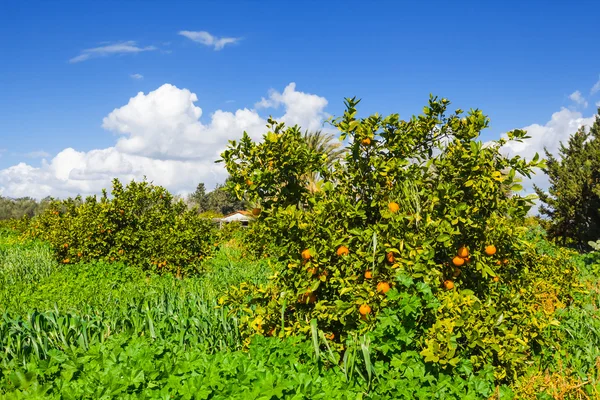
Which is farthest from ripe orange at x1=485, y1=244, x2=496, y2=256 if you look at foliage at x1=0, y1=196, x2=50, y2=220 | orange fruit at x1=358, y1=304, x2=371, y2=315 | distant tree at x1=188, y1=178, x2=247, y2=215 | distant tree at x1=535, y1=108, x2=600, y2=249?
foliage at x1=0, y1=196, x2=50, y2=220

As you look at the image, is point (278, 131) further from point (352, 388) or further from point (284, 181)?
point (352, 388)

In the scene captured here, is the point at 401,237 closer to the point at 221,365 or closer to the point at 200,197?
the point at 221,365

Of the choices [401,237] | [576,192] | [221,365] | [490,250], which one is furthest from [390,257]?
[576,192]

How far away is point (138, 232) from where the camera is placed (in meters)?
11.5

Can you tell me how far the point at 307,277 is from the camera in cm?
399

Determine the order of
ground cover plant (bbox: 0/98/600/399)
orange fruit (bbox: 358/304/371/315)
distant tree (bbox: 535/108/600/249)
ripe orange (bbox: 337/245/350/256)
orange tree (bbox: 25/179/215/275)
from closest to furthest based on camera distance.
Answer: ground cover plant (bbox: 0/98/600/399)
orange fruit (bbox: 358/304/371/315)
ripe orange (bbox: 337/245/350/256)
orange tree (bbox: 25/179/215/275)
distant tree (bbox: 535/108/600/249)

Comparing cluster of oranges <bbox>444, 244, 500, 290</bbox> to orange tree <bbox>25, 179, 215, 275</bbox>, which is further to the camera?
orange tree <bbox>25, 179, 215, 275</bbox>

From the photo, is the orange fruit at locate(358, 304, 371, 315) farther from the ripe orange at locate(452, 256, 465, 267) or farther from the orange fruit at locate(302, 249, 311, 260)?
the ripe orange at locate(452, 256, 465, 267)

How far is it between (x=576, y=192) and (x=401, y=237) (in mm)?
16045

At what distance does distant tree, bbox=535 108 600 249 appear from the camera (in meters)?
16.5

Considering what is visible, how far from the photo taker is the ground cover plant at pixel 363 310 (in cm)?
325

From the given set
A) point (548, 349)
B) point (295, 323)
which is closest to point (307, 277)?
point (295, 323)

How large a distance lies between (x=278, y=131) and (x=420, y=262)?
6.33 ft

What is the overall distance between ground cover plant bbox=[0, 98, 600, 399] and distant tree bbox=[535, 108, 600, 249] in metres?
13.2
